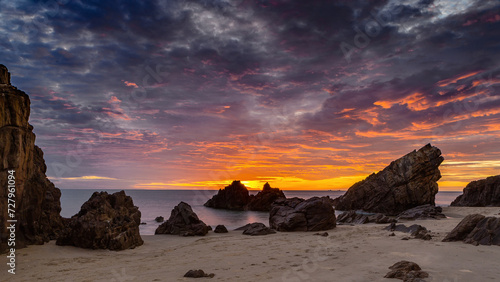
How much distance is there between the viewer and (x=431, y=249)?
1317cm

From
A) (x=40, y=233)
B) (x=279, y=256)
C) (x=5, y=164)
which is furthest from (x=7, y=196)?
(x=279, y=256)

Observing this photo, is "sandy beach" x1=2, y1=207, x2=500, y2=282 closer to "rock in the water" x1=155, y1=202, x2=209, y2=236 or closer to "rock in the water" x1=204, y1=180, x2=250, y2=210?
"rock in the water" x1=155, y1=202, x2=209, y2=236

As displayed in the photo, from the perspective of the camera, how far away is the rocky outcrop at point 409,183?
169 feet

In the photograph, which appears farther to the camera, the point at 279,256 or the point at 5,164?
the point at 5,164

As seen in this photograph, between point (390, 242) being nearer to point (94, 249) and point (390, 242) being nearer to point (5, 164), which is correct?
point (94, 249)

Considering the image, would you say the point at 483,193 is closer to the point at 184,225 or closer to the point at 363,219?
the point at 363,219

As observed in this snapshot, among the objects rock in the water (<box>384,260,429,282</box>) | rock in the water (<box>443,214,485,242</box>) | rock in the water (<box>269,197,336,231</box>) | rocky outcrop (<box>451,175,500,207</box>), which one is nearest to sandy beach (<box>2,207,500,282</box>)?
rock in the water (<box>384,260,429,282</box>)

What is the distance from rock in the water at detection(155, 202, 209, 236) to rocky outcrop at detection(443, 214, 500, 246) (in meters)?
19.9

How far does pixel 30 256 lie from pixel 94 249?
138 inches

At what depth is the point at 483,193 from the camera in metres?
50.3

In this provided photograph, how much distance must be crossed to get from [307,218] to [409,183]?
3375 cm

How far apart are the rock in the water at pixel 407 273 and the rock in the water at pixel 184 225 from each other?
20.8m

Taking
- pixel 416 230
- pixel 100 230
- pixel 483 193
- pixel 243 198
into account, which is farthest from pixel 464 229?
pixel 243 198

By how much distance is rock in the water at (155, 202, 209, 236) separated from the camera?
27562 mm
